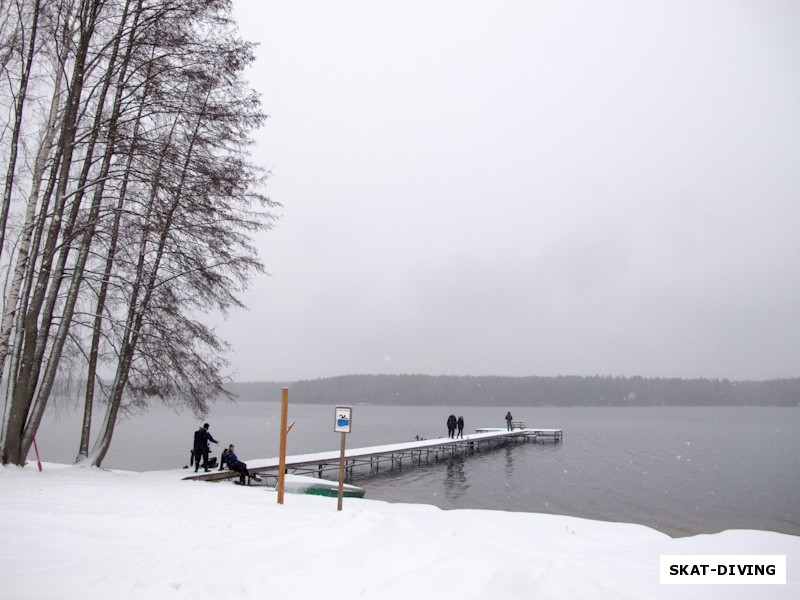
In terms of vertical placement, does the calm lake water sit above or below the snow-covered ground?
below

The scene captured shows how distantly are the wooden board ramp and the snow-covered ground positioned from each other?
642 centimetres

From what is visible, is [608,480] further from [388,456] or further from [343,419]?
[343,419]

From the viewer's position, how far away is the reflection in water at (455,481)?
68.8 feet

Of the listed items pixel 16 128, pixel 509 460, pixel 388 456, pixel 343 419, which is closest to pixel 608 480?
pixel 509 460

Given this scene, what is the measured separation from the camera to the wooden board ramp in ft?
64.3

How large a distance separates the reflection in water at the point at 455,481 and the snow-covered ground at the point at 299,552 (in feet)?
39.6

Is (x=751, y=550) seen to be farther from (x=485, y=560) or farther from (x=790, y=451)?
(x=790, y=451)

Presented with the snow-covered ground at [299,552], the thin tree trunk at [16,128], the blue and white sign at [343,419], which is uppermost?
the thin tree trunk at [16,128]

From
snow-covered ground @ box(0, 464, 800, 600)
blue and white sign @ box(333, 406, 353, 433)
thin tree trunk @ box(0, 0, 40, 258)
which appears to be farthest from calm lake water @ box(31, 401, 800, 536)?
blue and white sign @ box(333, 406, 353, 433)

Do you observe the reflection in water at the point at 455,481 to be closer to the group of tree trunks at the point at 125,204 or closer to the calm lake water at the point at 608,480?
the calm lake water at the point at 608,480

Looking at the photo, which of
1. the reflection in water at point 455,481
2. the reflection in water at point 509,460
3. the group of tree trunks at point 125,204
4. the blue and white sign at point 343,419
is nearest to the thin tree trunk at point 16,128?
the group of tree trunks at point 125,204

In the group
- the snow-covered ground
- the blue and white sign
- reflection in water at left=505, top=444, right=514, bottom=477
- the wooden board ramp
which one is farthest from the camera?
reflection in water at left=505, top=444, right=514, bottom=477

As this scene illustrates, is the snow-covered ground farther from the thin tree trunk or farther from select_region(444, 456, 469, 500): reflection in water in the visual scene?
select_region(444, 456, 469, 500): reflection in water

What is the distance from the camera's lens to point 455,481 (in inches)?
974
